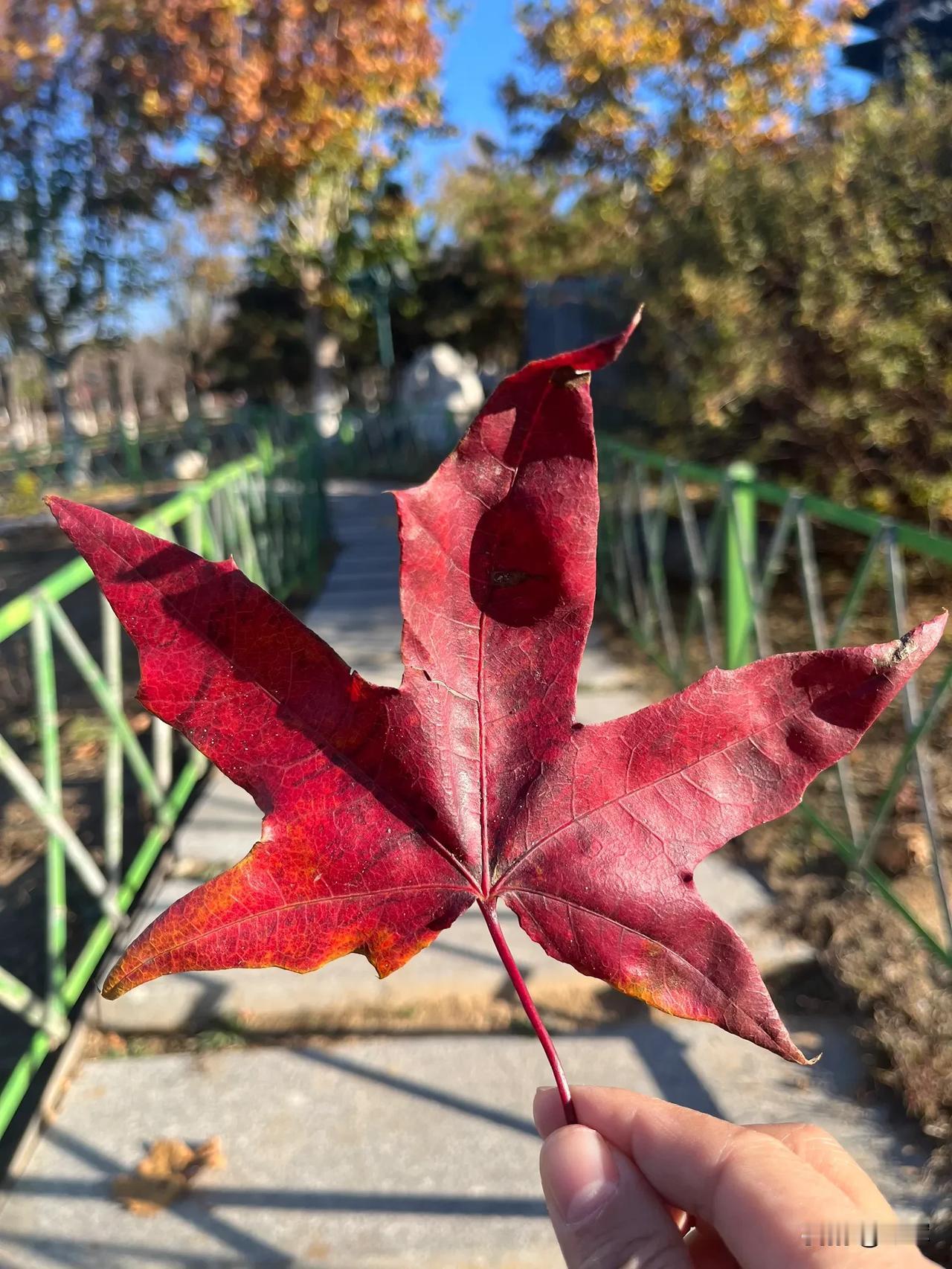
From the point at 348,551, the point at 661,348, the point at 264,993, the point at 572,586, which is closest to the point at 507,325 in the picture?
the point at 348,551

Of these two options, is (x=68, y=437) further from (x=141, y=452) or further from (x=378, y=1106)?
(x=378, y=1106)

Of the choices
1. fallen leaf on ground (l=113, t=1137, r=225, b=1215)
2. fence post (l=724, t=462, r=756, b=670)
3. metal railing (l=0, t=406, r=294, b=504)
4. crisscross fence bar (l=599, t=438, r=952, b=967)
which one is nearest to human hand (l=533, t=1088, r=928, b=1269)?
fallen leaf on ground (l=113, t=1137, r=225, b=1215)

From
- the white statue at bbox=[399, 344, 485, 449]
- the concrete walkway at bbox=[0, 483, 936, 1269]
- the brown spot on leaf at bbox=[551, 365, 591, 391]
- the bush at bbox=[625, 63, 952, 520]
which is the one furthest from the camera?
the white statue at bbox=[399, 344, 485, 449]

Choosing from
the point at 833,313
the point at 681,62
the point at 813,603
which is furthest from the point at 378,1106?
the point at 681,62

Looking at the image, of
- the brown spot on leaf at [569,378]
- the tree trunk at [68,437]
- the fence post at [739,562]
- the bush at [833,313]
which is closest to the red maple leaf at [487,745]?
the brown spot on leaf at [569,378]

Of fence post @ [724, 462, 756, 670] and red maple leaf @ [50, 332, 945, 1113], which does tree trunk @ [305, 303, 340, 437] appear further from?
red maple leaf @ [50, 332, 945, 1113]

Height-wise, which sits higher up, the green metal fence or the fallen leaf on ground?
the green metal fence

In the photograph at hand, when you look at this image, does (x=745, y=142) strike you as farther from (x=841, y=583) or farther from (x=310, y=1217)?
(x=310, y=1217)

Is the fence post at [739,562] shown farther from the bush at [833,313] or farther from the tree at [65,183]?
the tree at [65,183]
